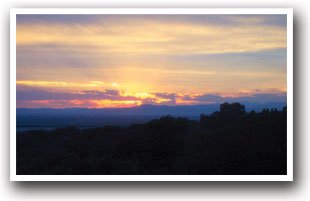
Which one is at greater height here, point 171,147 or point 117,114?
point 117,114

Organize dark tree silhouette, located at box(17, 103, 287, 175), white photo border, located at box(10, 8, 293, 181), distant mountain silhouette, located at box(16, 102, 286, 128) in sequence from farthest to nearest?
distant mountain silhouette, located at box(16, 102, 286, 128)
dark tree silhouette, located at box(17, 103, 287, 175)
white photo border, located at box(10, 8, 293, 181)

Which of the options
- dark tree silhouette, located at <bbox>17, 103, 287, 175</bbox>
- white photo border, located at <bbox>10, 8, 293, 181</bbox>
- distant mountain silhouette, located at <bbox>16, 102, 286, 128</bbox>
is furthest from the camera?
distant mountain silhouette, located at <bbox>16, 102, 286, 128</bbox>

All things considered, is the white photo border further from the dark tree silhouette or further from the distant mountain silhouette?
the distant mountain silhouette

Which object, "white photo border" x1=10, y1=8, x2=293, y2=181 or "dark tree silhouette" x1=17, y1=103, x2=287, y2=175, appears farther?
"dark tree silhouette" x1=17, y1=103, x2=287, y2=175

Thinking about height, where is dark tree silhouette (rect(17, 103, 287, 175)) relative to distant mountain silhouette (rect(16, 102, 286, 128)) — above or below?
below

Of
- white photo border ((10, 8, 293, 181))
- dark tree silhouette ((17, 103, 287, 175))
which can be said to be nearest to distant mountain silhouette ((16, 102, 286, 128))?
dark tree silhouette ((17, 103, 287, 175))
